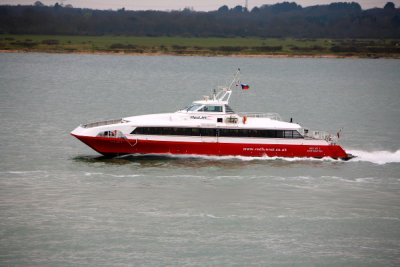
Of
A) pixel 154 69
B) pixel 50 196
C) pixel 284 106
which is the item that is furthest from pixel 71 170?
pixel 154 69

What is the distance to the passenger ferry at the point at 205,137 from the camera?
54719mm

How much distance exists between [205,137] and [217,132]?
37.3 inches

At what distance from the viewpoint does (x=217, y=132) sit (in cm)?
5538

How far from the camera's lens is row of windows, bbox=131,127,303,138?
180ft

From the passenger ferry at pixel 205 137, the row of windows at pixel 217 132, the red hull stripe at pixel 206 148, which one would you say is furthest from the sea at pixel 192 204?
the row of windows at pixel 217 132

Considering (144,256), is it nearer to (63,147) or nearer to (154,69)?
(63,147)

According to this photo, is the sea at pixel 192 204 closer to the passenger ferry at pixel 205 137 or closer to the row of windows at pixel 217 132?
the passenger ferry at pixel 205 137

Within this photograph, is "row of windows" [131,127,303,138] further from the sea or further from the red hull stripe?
the sea

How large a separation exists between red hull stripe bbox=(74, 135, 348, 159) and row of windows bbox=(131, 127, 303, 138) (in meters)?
0.67

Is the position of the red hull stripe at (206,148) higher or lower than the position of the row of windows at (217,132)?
lower

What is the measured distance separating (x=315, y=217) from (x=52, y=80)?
97.3m

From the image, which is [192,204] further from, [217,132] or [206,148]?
[217,132]

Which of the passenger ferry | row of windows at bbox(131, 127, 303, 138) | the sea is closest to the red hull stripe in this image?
the passenger ferry

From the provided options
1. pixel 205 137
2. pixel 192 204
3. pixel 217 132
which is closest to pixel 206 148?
pixel 205 137
